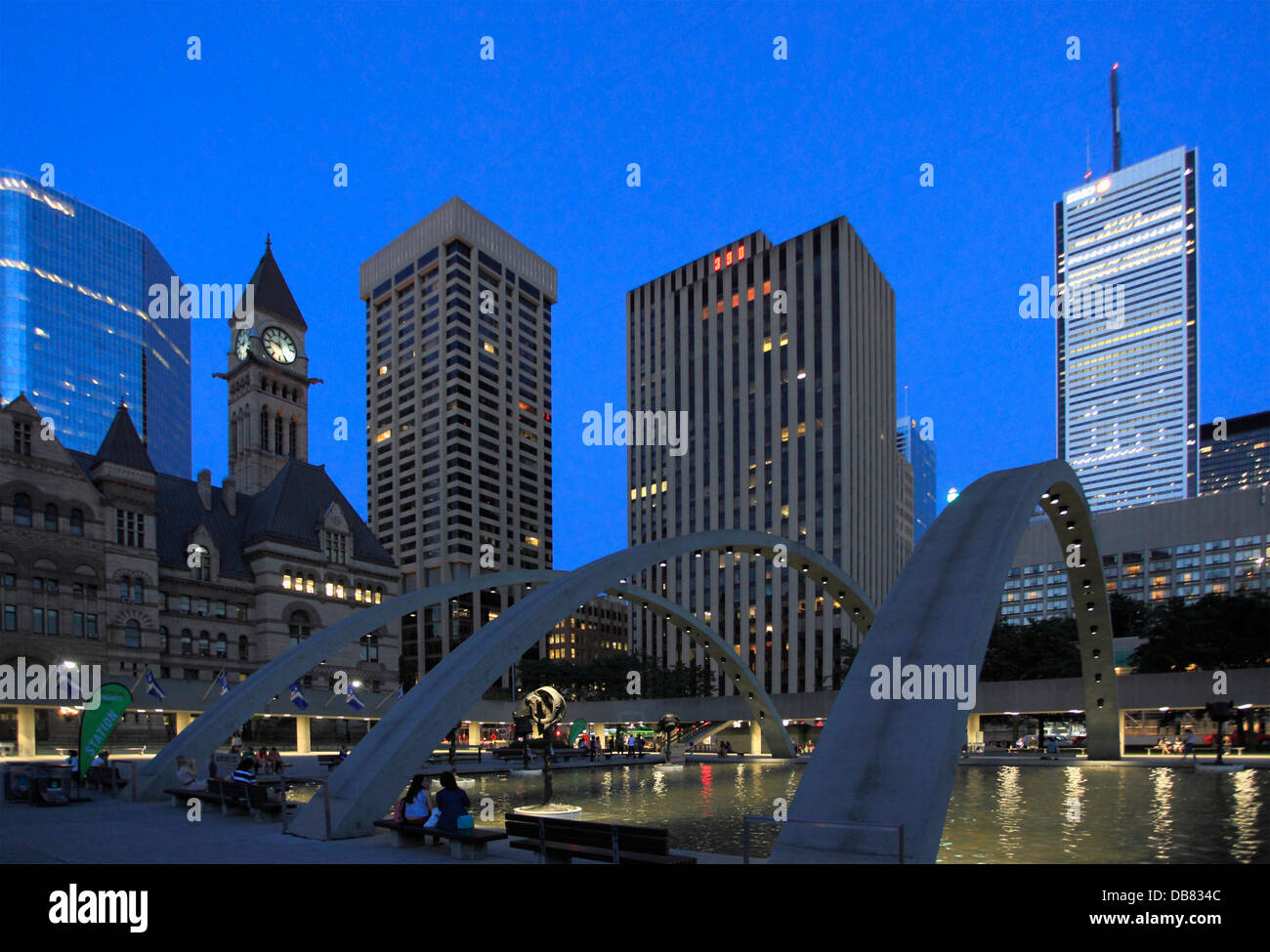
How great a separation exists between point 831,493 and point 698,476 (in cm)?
2084

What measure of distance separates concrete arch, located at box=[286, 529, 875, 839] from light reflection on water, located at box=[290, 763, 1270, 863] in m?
3.82

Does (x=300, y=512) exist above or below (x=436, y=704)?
above

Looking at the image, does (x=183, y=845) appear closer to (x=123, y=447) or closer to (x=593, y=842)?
(x=593, y=842)

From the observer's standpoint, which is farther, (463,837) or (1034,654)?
(1034,654)

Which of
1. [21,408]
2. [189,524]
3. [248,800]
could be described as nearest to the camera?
[248,800]

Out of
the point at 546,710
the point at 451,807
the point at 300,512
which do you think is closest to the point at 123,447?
the point at 300,512

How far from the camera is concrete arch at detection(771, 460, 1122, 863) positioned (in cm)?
1056

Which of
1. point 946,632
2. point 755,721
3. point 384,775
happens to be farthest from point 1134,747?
point 384,775

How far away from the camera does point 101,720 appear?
70.8 ft

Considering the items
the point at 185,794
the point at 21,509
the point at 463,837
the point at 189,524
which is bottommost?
the point at 185,794

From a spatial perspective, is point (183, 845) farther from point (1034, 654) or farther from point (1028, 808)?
point (1034, 654)

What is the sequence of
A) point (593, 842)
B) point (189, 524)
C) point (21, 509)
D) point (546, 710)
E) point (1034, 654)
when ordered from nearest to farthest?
point (593, 842) → point (546, 710) → point (21, 509) → point (1034, 654) → point (189, 524)

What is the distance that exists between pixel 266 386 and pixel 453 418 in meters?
49.4

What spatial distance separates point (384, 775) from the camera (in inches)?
576
